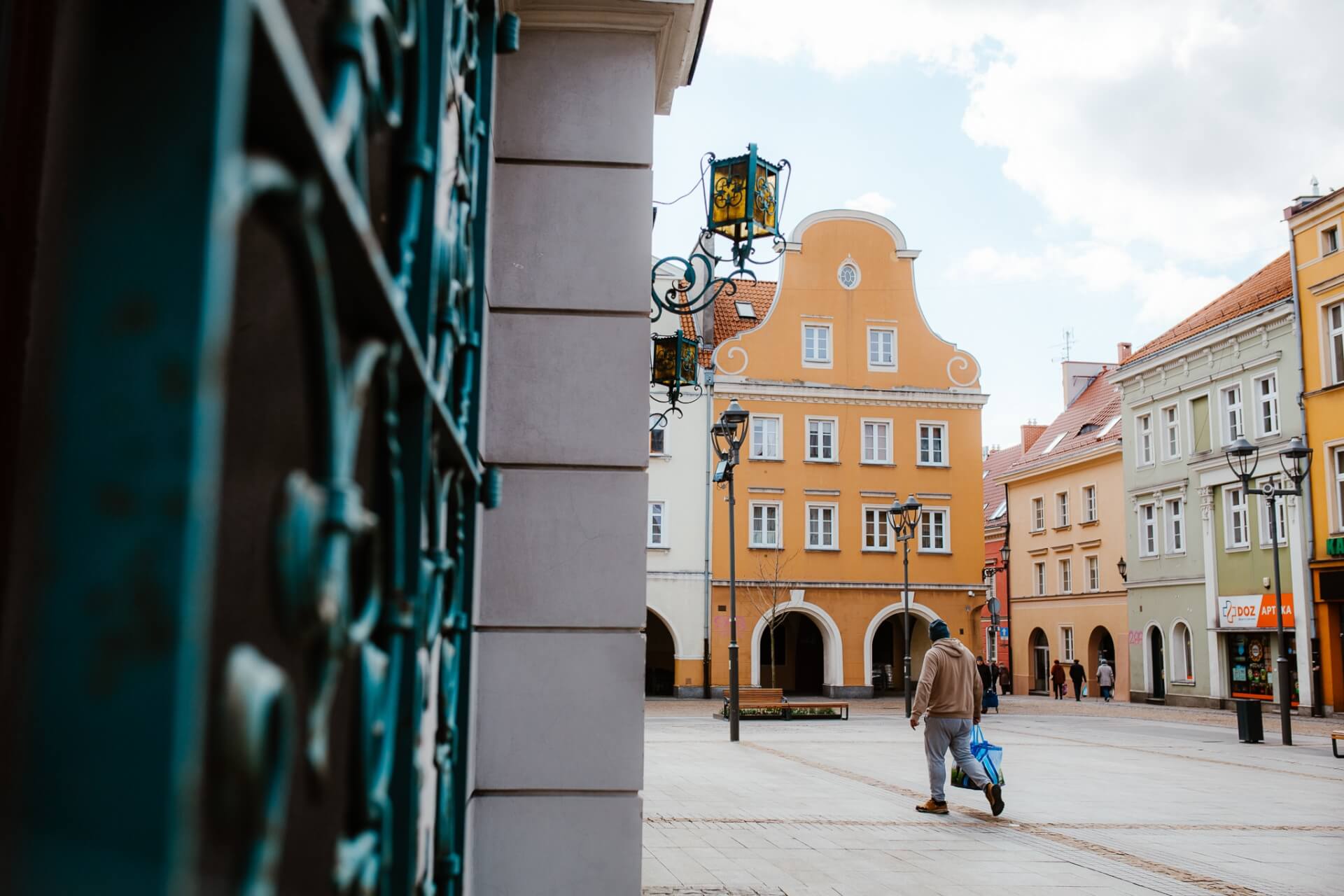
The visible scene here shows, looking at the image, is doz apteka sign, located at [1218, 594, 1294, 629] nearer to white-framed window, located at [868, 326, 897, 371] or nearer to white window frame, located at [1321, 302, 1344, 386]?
white window frame, located at [1321, 302, 1344, 386]

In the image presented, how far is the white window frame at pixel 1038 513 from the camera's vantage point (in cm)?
4788

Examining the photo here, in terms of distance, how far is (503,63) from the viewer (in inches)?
172

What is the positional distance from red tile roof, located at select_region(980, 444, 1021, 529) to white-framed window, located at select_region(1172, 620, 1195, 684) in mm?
18041

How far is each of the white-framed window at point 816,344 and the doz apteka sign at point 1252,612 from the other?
13554 mm

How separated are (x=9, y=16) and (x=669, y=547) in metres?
35.3

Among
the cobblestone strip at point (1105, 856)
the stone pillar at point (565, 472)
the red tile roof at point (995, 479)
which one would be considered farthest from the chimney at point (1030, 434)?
the stone pillar at point (565, 472)

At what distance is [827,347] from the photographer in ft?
124

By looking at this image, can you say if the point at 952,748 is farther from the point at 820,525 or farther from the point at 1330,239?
the point at 820,525

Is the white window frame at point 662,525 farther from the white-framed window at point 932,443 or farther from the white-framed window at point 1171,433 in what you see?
the white-framed window at point 1171,433

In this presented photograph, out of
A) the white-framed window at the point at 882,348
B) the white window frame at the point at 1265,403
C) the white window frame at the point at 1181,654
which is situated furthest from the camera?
the white-framed window at the point at 882,348

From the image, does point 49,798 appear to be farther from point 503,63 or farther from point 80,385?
point 503,63

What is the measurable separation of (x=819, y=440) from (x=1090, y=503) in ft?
43.5

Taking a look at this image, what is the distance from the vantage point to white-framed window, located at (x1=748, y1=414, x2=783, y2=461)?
3675 cm

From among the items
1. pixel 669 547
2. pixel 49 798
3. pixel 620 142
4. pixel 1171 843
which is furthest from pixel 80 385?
pixel 669 547
